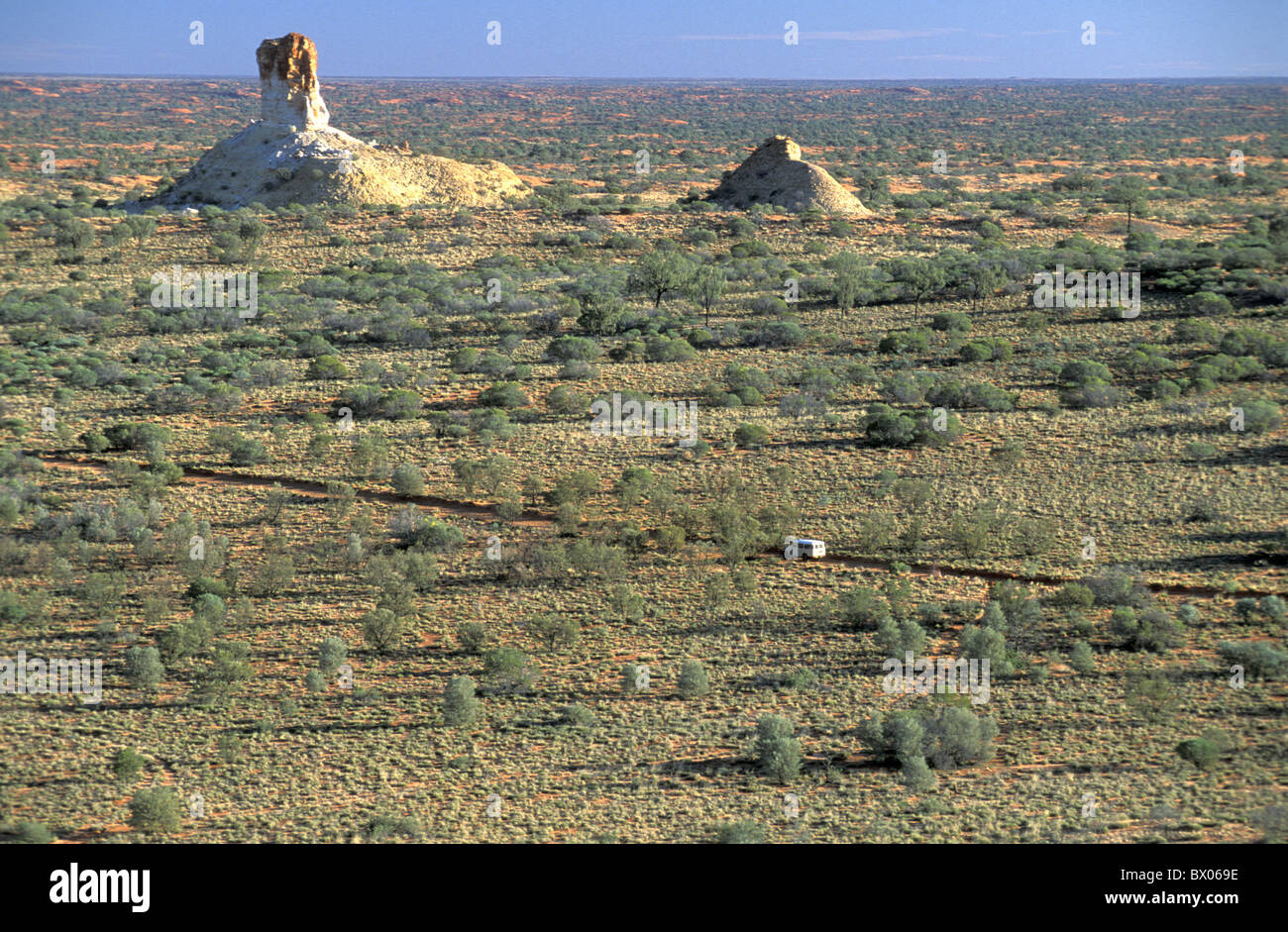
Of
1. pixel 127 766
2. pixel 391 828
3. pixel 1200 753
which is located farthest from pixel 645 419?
pixel 391 828

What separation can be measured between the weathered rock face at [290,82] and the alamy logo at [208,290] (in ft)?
50.8

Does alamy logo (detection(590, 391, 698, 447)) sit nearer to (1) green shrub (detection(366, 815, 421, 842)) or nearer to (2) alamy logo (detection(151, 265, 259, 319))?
(1) green shrub (detection(366, 815, 421, 842))

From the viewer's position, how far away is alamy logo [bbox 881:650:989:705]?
17.2 metres

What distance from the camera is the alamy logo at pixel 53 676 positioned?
17.4 meters

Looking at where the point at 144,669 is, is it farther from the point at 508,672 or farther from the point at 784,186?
the point at 784,186

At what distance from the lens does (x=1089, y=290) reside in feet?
142

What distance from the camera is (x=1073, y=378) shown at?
108 ft

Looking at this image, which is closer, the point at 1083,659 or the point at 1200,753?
the point at 1200,753

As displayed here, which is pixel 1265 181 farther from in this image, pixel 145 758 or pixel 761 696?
pixel 145 758

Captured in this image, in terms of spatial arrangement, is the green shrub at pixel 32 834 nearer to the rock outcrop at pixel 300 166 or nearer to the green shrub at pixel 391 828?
the green shrub at pixel 391 828


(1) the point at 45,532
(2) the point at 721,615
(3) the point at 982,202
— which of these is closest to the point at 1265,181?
(3) the point at 982,202

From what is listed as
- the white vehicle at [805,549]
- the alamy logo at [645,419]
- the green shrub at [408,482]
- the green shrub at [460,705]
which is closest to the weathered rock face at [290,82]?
the alamy logo at [645,419]

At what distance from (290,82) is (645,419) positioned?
123 ft

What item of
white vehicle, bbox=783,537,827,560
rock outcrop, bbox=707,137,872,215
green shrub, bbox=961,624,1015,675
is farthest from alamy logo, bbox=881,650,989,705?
rock outcrop, bbox=707,137,872,215
